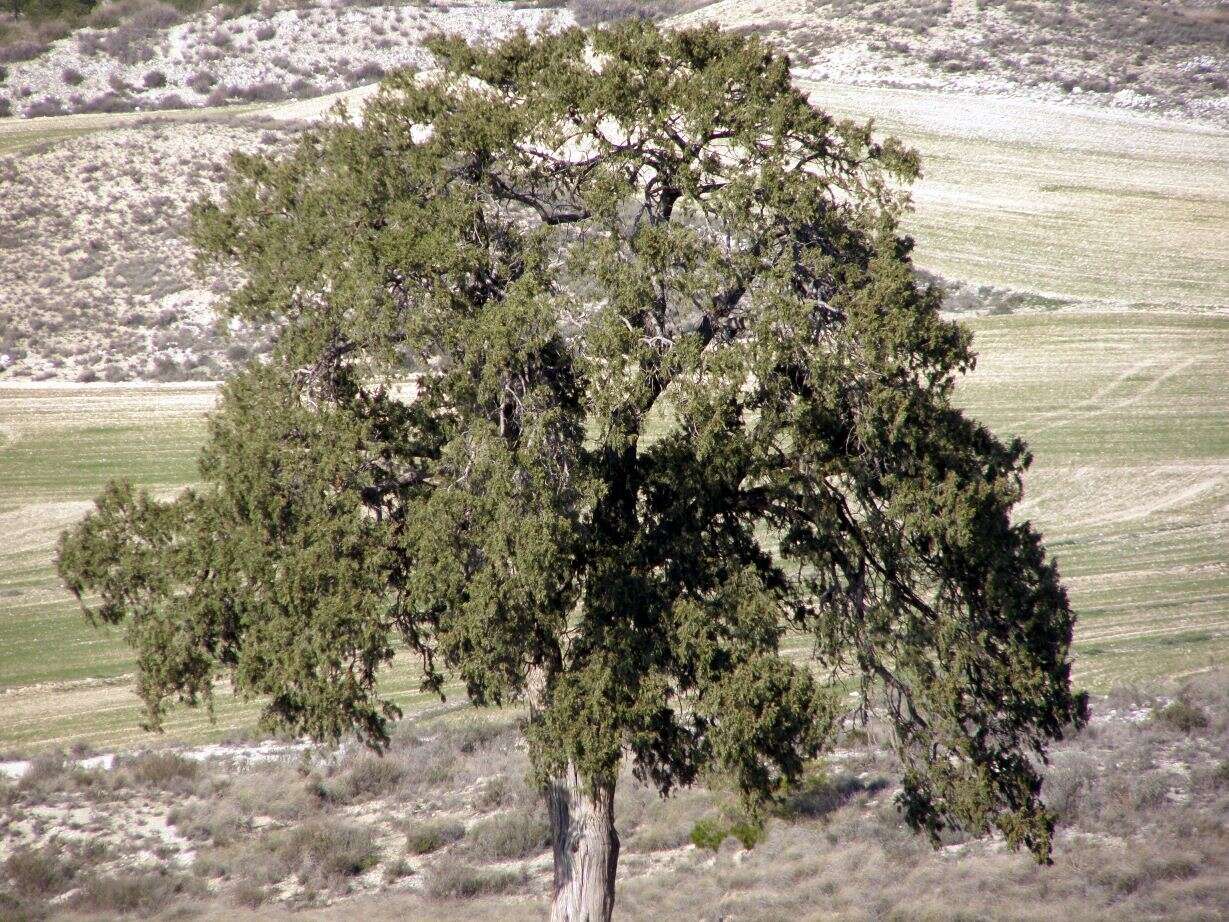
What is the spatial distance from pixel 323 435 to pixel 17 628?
18479mm

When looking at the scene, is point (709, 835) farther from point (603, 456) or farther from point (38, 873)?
point (38, 873)

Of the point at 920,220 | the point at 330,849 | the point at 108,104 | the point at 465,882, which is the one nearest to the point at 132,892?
the point at 330,849

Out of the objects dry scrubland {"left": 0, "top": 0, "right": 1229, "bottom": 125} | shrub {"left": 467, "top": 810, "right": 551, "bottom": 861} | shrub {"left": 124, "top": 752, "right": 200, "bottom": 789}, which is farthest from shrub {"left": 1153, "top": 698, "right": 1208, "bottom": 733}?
dry scrubland {"left": 0, "top": 0, "right": 1229, "bottom": 125}

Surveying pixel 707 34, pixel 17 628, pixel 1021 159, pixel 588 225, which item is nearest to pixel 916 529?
pixel 588 225

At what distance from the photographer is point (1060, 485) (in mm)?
31547

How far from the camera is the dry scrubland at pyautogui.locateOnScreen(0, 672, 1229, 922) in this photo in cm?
1347

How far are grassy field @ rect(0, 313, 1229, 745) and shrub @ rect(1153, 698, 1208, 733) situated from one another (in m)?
2.60

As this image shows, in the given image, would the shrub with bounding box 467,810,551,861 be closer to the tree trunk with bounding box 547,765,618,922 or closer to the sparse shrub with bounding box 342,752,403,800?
the sparse shrub with bounding box 342,752,403,800

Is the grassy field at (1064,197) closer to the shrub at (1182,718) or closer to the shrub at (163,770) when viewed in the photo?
the shrub at (1182,718)

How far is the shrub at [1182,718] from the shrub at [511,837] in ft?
27.0

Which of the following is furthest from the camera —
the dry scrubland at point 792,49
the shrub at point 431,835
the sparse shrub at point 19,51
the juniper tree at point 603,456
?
the sparse shrub at point 19,51

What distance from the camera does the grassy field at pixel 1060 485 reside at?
2188cm

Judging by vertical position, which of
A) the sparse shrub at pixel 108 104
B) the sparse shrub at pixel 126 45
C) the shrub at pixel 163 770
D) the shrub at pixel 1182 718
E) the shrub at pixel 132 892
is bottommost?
the shrub at pixel 163 770

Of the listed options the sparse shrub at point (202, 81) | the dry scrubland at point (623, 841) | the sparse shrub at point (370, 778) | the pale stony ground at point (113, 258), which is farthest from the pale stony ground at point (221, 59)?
the dry scrubland at point (623, 841)
